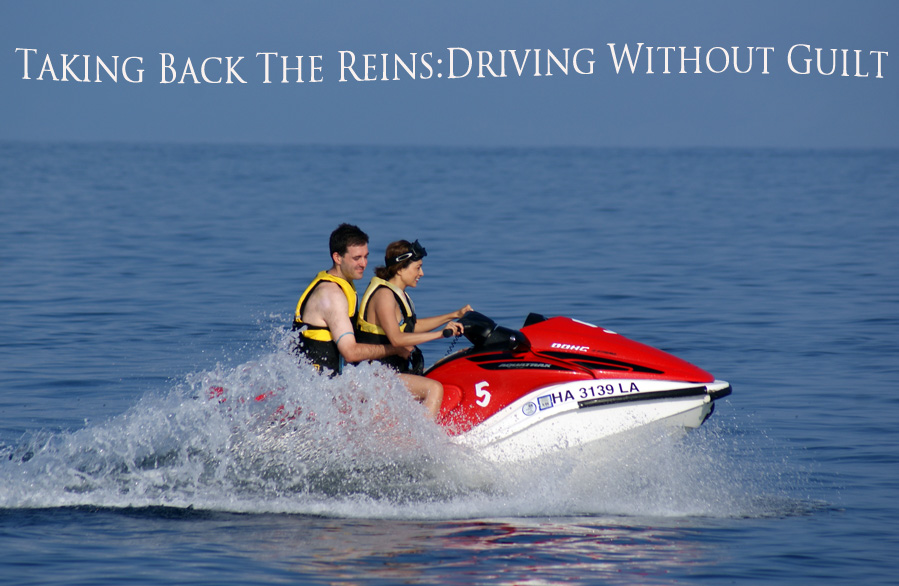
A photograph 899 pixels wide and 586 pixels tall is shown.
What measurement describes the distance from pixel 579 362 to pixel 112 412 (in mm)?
3904

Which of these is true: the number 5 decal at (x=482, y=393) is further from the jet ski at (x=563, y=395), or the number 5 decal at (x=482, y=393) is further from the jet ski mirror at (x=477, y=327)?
the jet ski mirror at (x=477, y=327)

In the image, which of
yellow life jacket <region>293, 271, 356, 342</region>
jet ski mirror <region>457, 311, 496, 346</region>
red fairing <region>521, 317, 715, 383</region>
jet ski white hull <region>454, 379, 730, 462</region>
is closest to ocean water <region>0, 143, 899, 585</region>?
jet ski white hull <region>454, 379, 730, 462</region>

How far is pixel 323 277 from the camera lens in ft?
20.3

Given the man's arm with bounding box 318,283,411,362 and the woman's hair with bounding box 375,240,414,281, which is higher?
the woman's hair with bounding box 375,240,414,281

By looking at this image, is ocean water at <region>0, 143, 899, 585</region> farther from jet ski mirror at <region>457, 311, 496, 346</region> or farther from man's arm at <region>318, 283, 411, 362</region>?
jet ski mirror at <region>457, 311, 496, 346</region>

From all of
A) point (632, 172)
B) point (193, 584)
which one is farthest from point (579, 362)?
point (632, 172)

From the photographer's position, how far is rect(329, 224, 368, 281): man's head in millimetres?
6156

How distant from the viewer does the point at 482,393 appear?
6.17m

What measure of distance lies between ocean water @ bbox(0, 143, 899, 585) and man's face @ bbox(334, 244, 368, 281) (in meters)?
0.58

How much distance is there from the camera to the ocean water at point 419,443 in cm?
546

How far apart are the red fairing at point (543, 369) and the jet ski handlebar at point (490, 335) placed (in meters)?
0.05

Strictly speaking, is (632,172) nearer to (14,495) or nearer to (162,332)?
Result: (162,332)

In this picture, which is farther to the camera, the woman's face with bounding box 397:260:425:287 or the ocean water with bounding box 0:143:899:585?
the woman's face with bounding box 397:260:425:287

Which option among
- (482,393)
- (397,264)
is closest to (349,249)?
(397,264)
